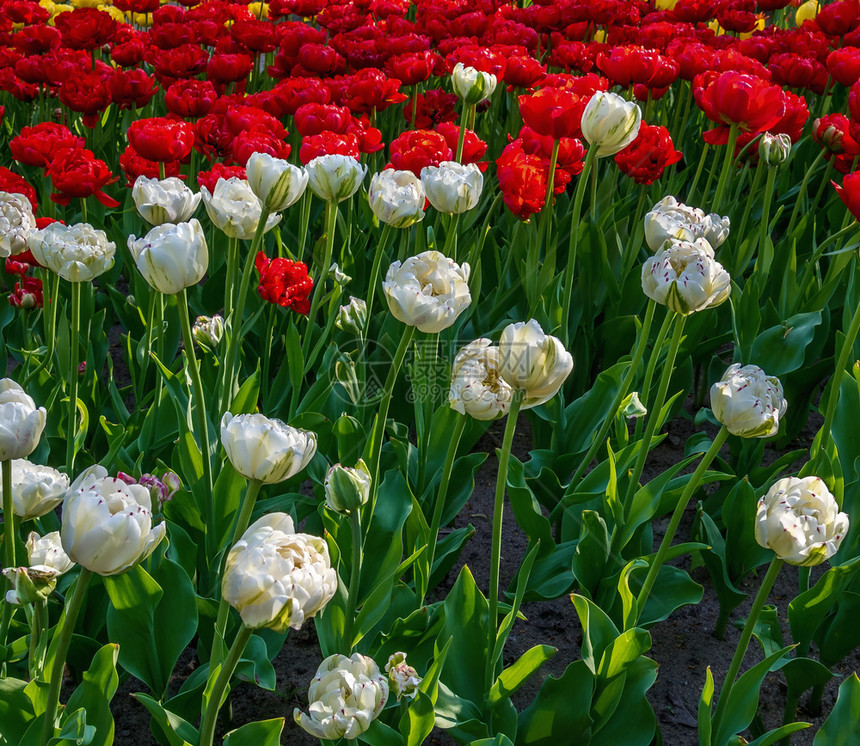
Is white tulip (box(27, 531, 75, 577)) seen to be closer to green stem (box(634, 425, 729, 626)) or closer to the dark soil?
the dark soil

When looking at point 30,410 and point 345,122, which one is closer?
point 30,410

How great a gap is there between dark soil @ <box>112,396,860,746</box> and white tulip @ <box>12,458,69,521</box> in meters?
0.59

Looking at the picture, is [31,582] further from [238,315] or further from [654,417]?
[654,417]

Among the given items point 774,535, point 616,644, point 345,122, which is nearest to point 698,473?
point 774,535

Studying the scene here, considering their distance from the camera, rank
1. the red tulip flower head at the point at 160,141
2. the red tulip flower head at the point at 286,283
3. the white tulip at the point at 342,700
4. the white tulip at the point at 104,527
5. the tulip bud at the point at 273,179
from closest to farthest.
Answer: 1. the white tulip at the point at 104,527
2. the white tulip at the point at 342,700
3. the tulip bud at the point at 273,179
4. the red tulip flower head at the point at 286,283
5. the red tulip flower head at the point at 160,141

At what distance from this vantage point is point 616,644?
1245mm

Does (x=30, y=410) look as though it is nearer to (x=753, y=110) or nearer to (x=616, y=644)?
(x=616, y=644)

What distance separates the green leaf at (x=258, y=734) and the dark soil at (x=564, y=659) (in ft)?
1.52

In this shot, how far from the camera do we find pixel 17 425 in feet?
3.10

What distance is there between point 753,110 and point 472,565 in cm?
118

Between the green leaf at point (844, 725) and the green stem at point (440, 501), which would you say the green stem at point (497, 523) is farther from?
the green leaf at point (844, 725)

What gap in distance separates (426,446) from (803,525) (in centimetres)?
83

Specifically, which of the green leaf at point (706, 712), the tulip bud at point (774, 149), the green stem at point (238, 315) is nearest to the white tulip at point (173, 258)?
the green stem at point (238, 315)

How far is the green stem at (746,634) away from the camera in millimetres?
1053
